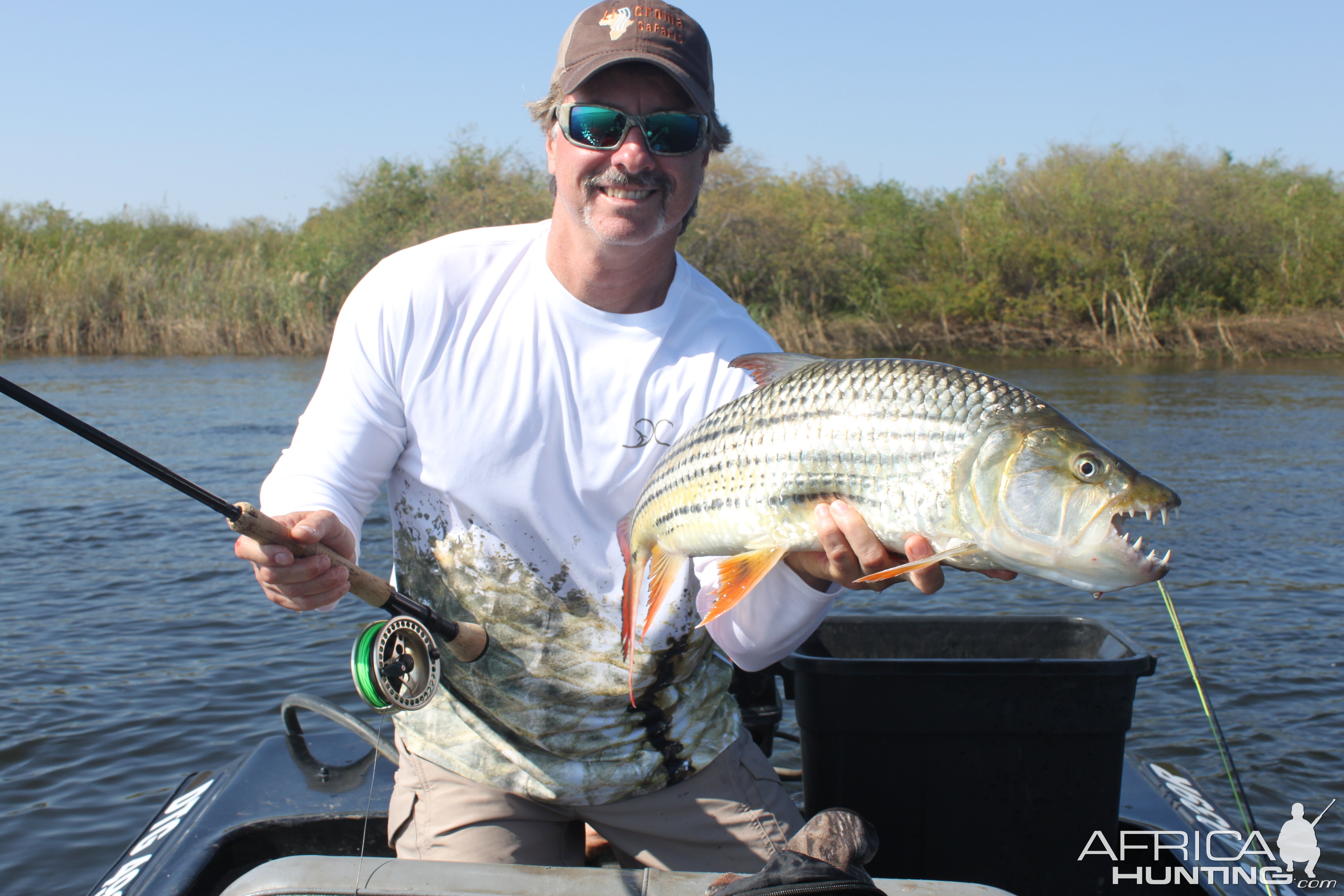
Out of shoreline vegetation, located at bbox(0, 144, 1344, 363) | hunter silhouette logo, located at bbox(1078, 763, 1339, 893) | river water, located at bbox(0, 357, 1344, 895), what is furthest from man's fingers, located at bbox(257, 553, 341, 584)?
shoreline vegetation, located at bbox(0, 144, 1344, 363)

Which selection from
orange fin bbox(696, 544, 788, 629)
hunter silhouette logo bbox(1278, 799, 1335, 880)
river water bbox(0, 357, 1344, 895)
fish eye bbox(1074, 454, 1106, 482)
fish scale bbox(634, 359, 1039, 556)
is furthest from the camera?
river water bbox(0, 357, 1344, 895)

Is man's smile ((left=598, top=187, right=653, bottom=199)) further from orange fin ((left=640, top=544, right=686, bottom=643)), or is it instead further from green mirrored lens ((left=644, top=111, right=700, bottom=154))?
orange fin ((left=640, top=544, right=686, bottom=643))

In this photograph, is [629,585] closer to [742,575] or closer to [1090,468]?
[742,575]

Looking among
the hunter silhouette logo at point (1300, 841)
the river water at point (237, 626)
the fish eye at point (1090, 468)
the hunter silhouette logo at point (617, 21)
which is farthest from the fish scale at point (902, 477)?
the river water at point (237, 626)

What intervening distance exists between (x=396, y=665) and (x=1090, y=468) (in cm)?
162

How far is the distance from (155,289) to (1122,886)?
2948 cm

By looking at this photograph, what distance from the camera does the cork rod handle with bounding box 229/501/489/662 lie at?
91.2 inches

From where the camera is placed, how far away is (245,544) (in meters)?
2.44

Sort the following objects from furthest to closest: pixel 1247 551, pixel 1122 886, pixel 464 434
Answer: pixel 1247 551, pixel 1122 886, pixel 464 434

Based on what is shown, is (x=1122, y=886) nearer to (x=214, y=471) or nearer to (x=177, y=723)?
(x=177, y=723)

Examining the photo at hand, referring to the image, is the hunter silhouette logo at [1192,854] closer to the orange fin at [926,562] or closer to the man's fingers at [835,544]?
the man's fingers at [835,544]

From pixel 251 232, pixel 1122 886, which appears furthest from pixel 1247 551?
pixel 251 232

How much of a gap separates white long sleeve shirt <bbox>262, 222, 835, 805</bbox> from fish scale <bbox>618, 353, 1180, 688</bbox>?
0.32 metres

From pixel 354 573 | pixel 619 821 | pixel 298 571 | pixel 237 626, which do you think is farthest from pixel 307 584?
pixel 237 626
